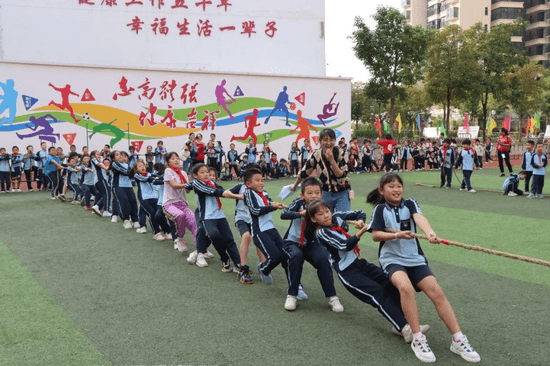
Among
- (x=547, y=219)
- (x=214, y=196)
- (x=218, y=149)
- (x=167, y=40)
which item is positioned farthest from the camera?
(x=167, y=40)

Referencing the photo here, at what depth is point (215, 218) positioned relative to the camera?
6297 millimetres

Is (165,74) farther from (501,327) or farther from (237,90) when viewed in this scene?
(501,327)

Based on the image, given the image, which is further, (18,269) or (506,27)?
(506,27)

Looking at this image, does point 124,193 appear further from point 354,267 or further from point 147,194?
point 354,267

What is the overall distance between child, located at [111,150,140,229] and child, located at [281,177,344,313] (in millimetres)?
5029

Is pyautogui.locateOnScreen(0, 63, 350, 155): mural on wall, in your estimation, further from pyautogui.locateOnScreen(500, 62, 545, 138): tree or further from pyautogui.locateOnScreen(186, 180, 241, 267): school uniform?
pyautogui.locateOnScreen(500, 62, 545, 138): tree

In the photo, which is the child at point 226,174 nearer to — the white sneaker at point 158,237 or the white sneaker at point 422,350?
the white sneaker at point 158,237

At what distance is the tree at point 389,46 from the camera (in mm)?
25312

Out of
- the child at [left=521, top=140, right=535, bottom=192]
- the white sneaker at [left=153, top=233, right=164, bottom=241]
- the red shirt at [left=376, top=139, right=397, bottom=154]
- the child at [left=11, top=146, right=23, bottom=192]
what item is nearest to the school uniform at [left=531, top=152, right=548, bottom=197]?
the child at [left=521, top=140, right=535, bottom=192]

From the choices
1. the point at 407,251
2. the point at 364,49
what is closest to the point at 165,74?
the point at 364,49

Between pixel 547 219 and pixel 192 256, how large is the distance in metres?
6.83

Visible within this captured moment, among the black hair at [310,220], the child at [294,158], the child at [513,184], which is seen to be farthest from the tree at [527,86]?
the black hair at [310,220]

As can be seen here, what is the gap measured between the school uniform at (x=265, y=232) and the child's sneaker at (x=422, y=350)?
1824 mm

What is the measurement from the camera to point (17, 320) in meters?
4.66
